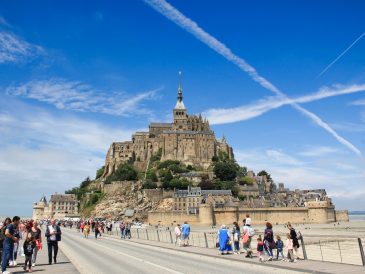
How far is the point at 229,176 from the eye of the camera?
93.6m

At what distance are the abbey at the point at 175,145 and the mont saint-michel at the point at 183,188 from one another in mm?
219

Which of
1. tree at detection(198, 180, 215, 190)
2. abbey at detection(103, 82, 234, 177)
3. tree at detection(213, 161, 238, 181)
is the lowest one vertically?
tree at detection(198, 180, 215, 190)

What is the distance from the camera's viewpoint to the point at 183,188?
288ft

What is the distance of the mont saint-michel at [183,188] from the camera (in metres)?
76.8

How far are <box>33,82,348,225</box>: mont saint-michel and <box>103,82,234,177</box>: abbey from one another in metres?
0.22

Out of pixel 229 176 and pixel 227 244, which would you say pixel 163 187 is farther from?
pixel 227 244

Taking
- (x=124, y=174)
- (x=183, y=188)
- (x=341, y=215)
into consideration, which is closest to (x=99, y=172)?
(x=124, y=174)

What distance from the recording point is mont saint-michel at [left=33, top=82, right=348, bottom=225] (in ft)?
252

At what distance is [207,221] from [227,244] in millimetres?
55873

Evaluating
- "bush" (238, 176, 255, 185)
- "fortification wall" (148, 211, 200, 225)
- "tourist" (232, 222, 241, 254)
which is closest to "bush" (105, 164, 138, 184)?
"fortification wall" (148, 211, 200, 225)

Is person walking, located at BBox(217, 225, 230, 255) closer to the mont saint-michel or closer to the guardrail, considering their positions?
the guardrail

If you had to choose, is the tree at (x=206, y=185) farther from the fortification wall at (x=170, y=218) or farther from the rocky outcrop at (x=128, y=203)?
the fortification wall at (x=170, y=218)

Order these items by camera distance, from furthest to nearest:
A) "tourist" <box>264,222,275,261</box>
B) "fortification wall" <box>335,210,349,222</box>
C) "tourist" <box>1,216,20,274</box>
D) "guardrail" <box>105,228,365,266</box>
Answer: "fortification wall" <box>335,210,349,222</box> → "guardrail" <box>105,228,365,266</box> → "tourist" <box>264,222,275,261</box> → "tourist" <box>1,216,20,274</box>

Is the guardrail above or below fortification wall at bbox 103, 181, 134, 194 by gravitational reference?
below
